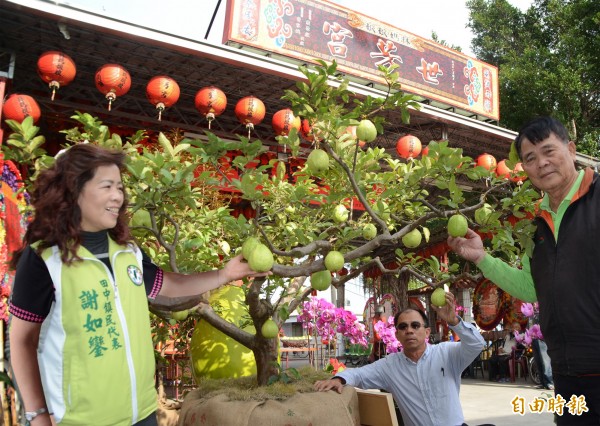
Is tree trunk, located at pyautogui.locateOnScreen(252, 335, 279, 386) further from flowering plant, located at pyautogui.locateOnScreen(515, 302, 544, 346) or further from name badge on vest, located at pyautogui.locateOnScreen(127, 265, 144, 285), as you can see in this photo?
flowering plant, located at pyautogui.locateOnScreen(515, 302, 544, 346)

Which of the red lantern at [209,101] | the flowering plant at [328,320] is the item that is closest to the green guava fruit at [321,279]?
the flowering plant at [328,320]

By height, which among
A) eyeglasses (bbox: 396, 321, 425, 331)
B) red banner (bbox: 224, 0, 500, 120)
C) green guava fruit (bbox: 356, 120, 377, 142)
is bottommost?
eyeglasses (bbox: 396, 321, 425, 331)

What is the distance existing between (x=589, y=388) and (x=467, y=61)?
32.0 feet

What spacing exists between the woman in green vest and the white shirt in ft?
4.20

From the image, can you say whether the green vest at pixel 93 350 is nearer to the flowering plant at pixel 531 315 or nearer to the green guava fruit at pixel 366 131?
the green guava fruit at pixel 366 131

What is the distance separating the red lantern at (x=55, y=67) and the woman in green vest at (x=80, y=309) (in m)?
5.19

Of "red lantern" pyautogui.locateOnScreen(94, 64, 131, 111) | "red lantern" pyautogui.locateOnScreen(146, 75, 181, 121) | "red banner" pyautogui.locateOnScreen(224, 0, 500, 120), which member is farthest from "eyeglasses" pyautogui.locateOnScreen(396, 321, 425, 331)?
"red banner" pyautogui.locateOnScreen(224, 0, 500, 120)

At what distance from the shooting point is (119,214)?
1594mm

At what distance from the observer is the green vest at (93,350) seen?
131 cm

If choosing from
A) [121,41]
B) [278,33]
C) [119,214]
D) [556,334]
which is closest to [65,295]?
[119,214]

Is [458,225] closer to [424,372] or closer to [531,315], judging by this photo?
[424,372]

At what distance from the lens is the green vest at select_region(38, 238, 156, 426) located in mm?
1307

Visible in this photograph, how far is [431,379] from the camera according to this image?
249cm

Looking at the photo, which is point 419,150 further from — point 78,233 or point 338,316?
point 78,233
